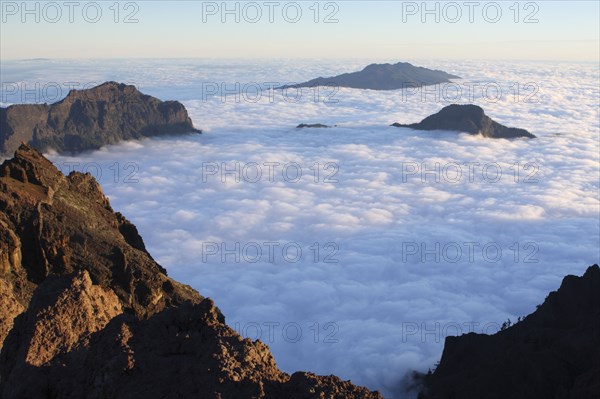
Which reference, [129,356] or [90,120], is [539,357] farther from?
[90,120]

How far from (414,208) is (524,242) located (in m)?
26.8

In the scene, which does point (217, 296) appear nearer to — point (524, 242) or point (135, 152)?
point (524, 242)

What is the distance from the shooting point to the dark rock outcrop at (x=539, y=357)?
27.0m

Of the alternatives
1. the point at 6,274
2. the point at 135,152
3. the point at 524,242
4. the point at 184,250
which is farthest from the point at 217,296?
the point at 135,152

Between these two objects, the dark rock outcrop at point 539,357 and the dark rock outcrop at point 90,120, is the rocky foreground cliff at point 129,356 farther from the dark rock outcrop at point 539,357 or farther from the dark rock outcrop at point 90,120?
the dark rock outcrop at point 90,120

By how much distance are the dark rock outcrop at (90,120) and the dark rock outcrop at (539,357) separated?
132 m

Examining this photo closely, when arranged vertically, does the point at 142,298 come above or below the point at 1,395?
below

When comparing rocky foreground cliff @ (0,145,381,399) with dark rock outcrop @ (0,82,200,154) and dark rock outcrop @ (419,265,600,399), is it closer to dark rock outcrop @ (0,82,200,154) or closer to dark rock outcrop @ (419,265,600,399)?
dark rock outcrop @ (419,265,600,399)

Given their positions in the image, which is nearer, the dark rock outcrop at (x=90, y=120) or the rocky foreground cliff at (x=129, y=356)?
the rocky foreground cliff at (x=129, y=356)

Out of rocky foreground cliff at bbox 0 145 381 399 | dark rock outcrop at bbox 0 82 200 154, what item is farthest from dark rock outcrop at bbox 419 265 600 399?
dark rock outcrop at bbox 0 82 200 154

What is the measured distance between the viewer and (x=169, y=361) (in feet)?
36.2

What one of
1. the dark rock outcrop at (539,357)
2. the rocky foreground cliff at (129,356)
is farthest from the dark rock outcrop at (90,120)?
the rocky foreground cliff at (129,356)

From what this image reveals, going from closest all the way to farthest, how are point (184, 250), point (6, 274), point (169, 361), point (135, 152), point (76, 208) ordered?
1. point (169, 361)
2. point (6, 274)
3. point (76, 208)
4. point (184, 250)
5. point (135, 152)

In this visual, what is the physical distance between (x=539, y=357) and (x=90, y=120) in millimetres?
165029
